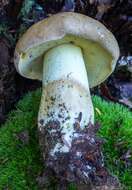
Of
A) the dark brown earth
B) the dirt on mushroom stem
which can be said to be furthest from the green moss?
the dark brown earth

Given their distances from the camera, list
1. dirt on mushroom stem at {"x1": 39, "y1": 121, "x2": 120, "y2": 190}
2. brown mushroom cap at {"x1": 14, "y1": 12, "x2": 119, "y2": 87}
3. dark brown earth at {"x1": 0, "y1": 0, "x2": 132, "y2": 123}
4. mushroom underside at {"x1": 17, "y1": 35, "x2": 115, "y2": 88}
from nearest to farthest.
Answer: dirt on mushroom stem at {"x1": 39, "y1": 121, "x2": 120, "y2": 190} < brown mushroom cap at {"x1": 14, "y1": 12, "x2": 119, "y2": 87} < mushroom underside at {"x1": 17, "y1": 35, "x2": 115, "y2": 88} < dark brown earth at {"x1": 0, "y1": 0, "x2": 132, "y2": 123}

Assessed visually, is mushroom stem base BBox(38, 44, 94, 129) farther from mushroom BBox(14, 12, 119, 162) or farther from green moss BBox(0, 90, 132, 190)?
green moss BBox(0, 90, 132, 190)

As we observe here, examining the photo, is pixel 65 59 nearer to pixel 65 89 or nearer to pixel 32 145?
pixel 65 89

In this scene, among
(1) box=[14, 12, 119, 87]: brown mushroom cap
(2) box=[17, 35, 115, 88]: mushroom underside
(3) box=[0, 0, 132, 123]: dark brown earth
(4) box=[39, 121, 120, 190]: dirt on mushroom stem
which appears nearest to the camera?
(4) box=[39, 121, 120, 190]: dirt on mushroom stem

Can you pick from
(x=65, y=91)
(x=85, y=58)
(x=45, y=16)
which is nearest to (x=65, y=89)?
(x=65, y=91)

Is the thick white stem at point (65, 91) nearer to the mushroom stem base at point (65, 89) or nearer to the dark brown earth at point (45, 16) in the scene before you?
the mushroom stem base at point (65, 89)

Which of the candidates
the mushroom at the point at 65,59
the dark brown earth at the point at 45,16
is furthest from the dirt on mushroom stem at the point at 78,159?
the dark brown earth at the point at 45,16
